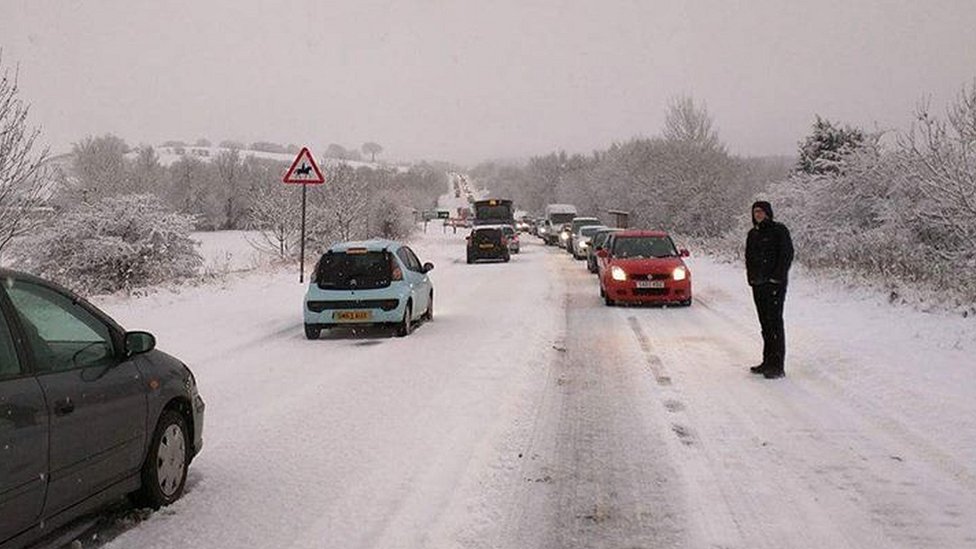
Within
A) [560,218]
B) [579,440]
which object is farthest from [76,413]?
[560,218]

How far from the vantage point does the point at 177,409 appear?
496 centimetres

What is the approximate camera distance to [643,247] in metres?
17.9

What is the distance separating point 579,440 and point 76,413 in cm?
381

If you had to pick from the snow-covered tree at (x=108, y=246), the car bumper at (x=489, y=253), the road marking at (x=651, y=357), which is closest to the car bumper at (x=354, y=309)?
the road marking at (x=651, y=357)

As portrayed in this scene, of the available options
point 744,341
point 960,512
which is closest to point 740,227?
point 744,341

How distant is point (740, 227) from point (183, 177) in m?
88.0

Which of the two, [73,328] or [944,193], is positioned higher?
[944,193]

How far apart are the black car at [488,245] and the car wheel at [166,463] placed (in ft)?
95.8

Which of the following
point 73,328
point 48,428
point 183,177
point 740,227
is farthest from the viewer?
point 183,177

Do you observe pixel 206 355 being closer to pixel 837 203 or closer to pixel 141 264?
pixel 141 264

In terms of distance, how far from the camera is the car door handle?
3.60 metres

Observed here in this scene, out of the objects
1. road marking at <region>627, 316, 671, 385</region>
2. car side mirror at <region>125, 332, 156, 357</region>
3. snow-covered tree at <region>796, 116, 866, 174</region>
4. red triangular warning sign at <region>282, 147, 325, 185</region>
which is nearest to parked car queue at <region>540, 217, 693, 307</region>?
road marking at <region>627, 316, 671, 385</region>

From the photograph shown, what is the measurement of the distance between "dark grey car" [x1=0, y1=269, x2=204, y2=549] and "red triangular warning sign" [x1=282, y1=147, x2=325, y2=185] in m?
12.7

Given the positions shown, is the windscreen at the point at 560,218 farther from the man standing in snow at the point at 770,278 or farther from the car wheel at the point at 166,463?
the car wheel at the point at 166,463
